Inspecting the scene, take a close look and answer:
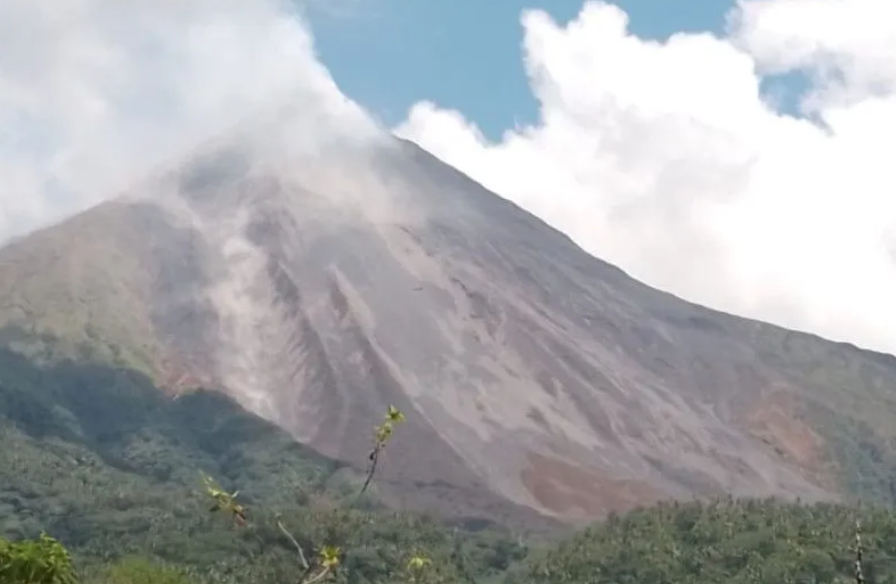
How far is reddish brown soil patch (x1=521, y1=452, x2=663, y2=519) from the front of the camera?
15000cm

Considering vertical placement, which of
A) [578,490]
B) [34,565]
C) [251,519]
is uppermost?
[578,490]

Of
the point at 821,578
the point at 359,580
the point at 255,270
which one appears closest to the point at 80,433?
the point at 255,270

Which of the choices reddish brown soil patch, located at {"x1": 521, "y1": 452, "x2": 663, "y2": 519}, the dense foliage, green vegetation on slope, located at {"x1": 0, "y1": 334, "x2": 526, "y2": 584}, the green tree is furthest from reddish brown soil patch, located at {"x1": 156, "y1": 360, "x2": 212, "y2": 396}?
the green tree

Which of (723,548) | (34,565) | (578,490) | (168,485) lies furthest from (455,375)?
(34,565)

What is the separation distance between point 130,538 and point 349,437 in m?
58.0

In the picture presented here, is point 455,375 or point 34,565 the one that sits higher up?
point 455,375

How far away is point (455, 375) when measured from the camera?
174m

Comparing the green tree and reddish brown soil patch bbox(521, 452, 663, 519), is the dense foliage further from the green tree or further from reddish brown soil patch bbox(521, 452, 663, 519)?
the green tree

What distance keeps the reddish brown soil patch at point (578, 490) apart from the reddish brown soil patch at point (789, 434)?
31342 mm

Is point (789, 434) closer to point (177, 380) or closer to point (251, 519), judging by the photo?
point (177, 380)

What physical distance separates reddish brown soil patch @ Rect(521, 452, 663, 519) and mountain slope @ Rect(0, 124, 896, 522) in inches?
10.4

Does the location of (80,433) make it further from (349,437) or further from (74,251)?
(74,251)

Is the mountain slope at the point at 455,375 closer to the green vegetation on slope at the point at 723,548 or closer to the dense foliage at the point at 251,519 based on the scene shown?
the dense foliage at the point at 251,519

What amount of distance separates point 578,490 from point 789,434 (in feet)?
144
